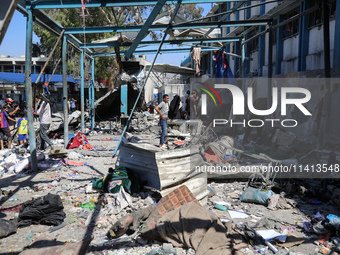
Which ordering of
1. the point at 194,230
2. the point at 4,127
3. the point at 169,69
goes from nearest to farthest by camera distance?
1. the point at 194,230
2. the point at 4,127
3. the point at 169,69

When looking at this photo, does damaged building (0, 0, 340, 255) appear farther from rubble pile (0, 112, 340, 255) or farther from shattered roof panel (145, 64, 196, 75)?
shattered roof panel (145, 64, 196, 75)

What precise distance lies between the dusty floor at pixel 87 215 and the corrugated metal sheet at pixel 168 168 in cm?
33

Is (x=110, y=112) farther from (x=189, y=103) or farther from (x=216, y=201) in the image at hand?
(x=216, y=201)

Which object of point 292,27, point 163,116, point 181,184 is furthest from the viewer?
point 292,27

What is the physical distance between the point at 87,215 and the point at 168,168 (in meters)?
1.43

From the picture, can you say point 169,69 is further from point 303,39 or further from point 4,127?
point 4,127

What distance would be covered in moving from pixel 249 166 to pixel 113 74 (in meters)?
16.4

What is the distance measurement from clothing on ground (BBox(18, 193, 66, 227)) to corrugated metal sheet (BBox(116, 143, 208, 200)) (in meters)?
1.49

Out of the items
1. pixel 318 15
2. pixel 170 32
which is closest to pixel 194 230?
pixel 170 32

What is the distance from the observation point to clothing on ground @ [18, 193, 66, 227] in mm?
4031

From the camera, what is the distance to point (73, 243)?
3389 mm

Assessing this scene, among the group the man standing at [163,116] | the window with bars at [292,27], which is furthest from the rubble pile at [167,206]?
the window with bars at [292,27]

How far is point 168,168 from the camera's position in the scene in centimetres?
471

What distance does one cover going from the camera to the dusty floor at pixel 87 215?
11.3 ft
